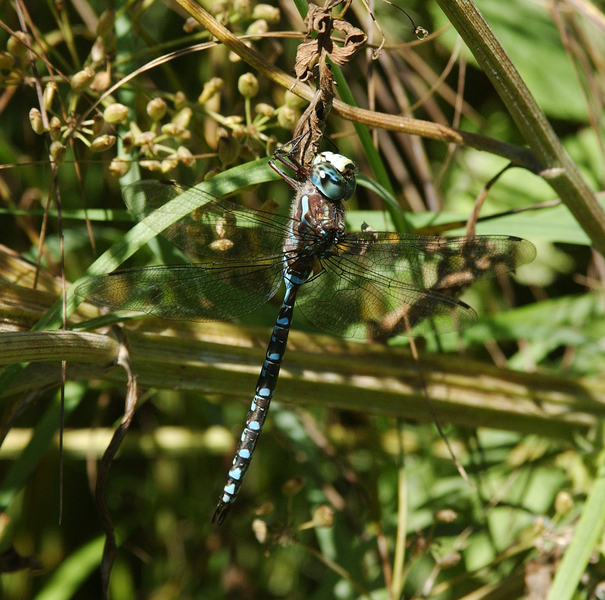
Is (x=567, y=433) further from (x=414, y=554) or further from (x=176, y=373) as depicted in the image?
(x=176, y=373)

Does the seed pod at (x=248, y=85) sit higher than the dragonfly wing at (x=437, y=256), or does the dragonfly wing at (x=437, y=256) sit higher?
the seed pod at (x=248, y=85)

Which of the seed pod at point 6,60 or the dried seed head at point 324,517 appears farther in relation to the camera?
the dried seed head at point 324,517

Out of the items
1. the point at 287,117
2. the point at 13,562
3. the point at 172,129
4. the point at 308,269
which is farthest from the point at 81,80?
the point at 13,562

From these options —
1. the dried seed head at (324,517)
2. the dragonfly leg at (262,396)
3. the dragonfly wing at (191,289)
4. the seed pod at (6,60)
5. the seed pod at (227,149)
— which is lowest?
the dried seed head at (324,517)

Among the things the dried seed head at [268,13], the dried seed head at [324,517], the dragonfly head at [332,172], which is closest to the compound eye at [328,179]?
the dragonfly head at [332,172]

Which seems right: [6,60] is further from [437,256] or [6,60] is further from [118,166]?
[437,256]

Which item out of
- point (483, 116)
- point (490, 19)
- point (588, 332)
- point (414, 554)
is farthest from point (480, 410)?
point (490, 19)

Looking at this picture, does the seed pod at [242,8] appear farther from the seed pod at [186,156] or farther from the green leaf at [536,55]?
the green leaf at [536,55]

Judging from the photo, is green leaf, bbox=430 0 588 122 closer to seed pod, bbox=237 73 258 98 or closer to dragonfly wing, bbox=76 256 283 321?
seed pod, bbox=237 73 258 98

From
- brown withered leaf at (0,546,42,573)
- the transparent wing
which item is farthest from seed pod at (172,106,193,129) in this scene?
brown withered leaf at (0,546,42,573)
